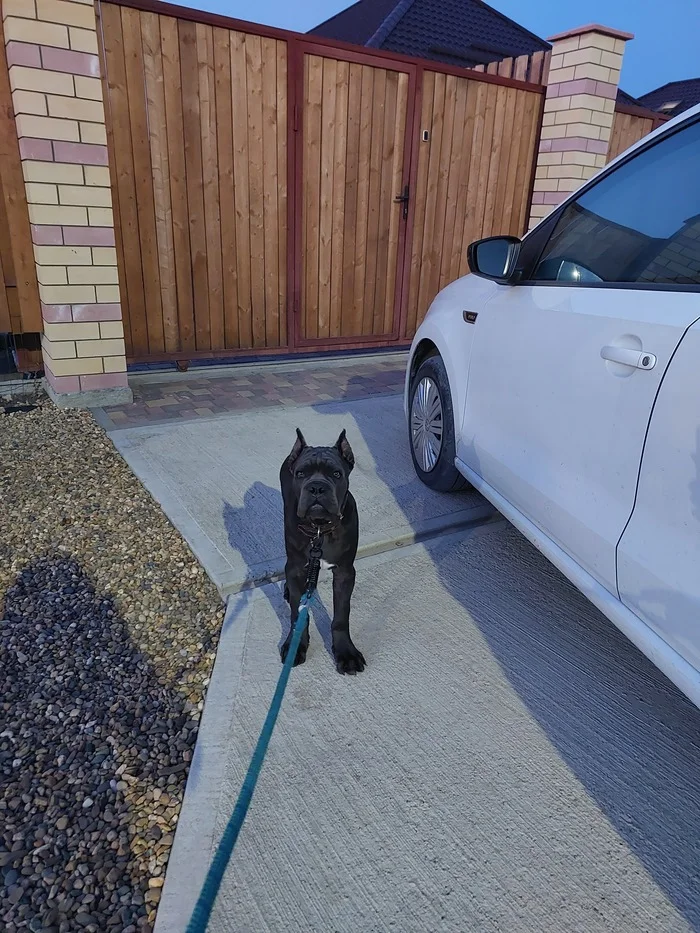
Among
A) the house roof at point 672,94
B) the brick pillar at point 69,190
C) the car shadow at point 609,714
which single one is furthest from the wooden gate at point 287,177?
the house roof at point 672,94

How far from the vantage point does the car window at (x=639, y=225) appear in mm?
2059

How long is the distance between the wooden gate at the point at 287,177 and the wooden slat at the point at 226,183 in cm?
1

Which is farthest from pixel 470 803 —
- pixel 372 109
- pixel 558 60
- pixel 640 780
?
pixel 558 60

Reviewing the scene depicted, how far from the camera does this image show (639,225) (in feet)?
7.52

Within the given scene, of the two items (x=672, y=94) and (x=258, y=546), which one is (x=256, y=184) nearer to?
(x=258, y=546)

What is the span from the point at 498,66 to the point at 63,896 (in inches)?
368

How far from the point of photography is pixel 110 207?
4.94 m

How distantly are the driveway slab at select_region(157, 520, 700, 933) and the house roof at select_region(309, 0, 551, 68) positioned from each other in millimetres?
12752

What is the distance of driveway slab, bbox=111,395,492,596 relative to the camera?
10.8ft

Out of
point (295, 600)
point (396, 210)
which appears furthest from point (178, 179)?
point (295, 600)

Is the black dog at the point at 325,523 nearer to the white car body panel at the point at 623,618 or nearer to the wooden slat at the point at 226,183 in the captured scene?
the white car body panel at the point at 623,618

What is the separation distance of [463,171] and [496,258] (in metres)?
5.12

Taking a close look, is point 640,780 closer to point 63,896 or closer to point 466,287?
point 63,896

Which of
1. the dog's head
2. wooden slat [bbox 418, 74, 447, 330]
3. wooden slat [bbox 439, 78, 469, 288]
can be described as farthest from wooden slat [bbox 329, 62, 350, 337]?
the dog's head
